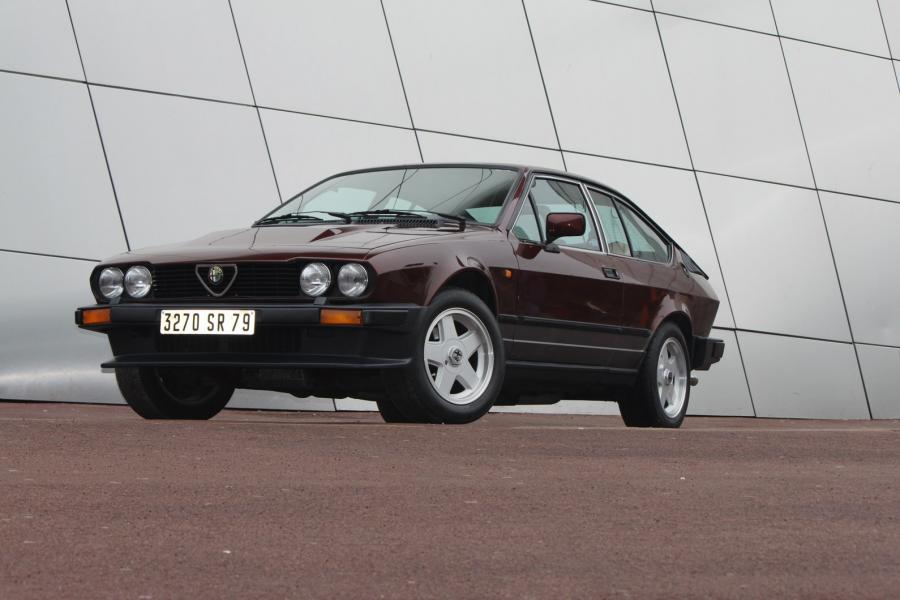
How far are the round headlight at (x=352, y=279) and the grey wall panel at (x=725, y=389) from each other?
29.3 feet

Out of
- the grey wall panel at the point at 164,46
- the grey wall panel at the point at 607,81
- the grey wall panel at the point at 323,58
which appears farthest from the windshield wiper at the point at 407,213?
the grey wall panel at the point at 607,81

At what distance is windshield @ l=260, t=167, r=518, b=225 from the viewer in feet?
28.0

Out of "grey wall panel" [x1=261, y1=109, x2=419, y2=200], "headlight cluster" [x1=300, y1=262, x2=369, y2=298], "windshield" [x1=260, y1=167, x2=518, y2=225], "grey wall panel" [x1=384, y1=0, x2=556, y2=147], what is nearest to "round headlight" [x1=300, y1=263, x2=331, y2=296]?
"headlight cluster" [x1=300, y1=262, x2=369, y2=298]

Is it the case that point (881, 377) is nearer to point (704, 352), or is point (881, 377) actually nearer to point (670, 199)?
point (670, 199)

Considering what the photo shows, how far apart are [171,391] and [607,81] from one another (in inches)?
380

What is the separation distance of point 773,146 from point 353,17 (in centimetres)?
560

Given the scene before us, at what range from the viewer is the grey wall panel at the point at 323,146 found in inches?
558

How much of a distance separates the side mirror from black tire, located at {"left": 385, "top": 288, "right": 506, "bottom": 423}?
29.8 inches

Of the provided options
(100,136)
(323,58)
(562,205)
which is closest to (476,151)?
(323,58)

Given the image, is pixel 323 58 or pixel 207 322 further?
pixel 323 58

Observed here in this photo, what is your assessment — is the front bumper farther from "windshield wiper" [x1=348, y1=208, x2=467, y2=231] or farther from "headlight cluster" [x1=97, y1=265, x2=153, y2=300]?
"windshield wiper" [x1=348, y1=208, x2=467, y2=231]

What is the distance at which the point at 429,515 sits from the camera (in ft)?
15.3

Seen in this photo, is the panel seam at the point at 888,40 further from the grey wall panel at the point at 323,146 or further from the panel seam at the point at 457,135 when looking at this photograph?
the grey wall panel at the point at 323,146

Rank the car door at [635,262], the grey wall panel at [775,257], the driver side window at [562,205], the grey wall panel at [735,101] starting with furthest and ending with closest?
1. the grey wall panel at [735,101]
2. the grey wall panel at [775,257]
3. the car door at [635,262]
4. the driver side window at [562,205]
